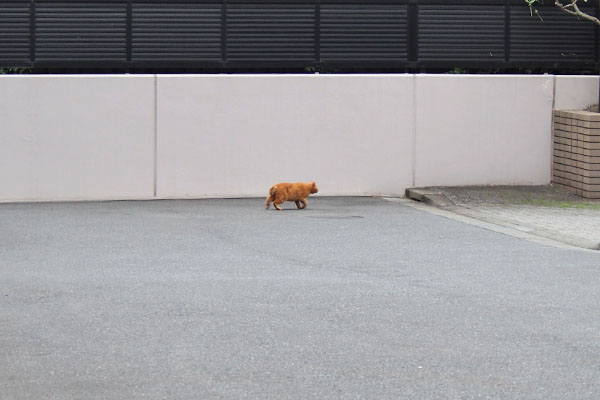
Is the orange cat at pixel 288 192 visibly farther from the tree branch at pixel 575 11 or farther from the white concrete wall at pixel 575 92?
the tree branch at pixel 575 11

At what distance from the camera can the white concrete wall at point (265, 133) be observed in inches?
637

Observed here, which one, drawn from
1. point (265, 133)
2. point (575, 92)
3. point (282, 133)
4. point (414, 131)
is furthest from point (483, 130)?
point (265, 133)

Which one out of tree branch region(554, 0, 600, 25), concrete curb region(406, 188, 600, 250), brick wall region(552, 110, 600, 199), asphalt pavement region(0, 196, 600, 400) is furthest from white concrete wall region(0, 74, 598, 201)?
asphalt pavement region(0, 196, 600, 400)

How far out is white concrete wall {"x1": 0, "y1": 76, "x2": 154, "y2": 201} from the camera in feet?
52.9

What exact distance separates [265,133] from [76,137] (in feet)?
8.11

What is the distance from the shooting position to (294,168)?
16.7 meters

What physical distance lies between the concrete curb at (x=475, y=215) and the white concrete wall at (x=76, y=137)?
3542 millimetres

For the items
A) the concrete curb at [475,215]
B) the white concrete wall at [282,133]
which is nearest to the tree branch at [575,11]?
the white concrete wall at [282,133]

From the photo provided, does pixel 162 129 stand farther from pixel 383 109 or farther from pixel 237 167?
pixel 383 109

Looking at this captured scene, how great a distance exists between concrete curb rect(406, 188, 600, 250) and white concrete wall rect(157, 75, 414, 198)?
0.49 m

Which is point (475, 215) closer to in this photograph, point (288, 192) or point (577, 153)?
point (288, 192)

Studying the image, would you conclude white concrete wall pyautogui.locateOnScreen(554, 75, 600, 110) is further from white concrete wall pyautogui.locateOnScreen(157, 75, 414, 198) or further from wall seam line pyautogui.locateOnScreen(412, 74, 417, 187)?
white concrete wall pyautogui.locateOnScreen(157, 75, 414, 198)

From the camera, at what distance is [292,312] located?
861cm

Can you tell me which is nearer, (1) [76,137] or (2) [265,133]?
(1) [76,137]
